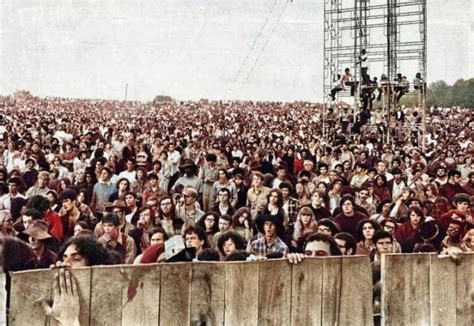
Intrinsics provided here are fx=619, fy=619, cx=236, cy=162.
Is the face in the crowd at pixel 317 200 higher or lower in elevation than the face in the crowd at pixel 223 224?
higher

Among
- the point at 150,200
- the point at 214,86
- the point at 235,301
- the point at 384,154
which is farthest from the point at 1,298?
the point at 384,154

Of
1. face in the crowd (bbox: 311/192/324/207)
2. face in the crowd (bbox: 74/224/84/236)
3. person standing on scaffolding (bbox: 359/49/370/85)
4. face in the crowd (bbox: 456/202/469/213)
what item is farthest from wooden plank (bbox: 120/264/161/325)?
person standing on scaffolding (bbox: 359/49/370/85)

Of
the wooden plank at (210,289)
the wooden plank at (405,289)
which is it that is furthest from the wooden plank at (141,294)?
the wooden plank at (405,289)

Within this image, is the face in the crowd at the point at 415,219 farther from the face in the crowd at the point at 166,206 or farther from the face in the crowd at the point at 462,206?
the face in the crowd at the point at 166,206

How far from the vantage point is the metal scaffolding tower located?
4672mm

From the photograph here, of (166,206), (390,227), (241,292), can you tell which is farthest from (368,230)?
(166,206)

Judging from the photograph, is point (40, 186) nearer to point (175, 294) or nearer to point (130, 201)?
point (130, 201)

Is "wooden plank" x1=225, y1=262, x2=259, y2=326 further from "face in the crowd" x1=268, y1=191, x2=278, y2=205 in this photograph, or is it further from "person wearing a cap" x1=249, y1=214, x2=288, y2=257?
"face in the crowd" x1=268, y1=191, x2=278, y2=205

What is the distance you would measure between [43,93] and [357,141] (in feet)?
8.64

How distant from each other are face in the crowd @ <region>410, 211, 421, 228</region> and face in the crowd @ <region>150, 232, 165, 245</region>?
1560 millimetres

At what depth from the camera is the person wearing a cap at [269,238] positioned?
10.6 ft

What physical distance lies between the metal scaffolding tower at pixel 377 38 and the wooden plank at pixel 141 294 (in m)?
2.76

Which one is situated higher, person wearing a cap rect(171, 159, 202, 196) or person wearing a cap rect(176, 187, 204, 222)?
person wearing a cap rect(171, 159, 202, 196)

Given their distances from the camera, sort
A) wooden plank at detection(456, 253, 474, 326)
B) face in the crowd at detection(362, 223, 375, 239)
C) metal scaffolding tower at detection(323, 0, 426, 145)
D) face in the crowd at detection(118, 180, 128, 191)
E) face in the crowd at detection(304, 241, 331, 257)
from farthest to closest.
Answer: metal scaffolding tower at detection(323, 0, 426, 145), face in the crowd at detection(118, 180, 128, 191), face in the crowd at detection(362, 223, 375, 239), face in the crowd at detection(304, 241, 331, 257), wooden plank at detection(456, 253, 474, 326)
